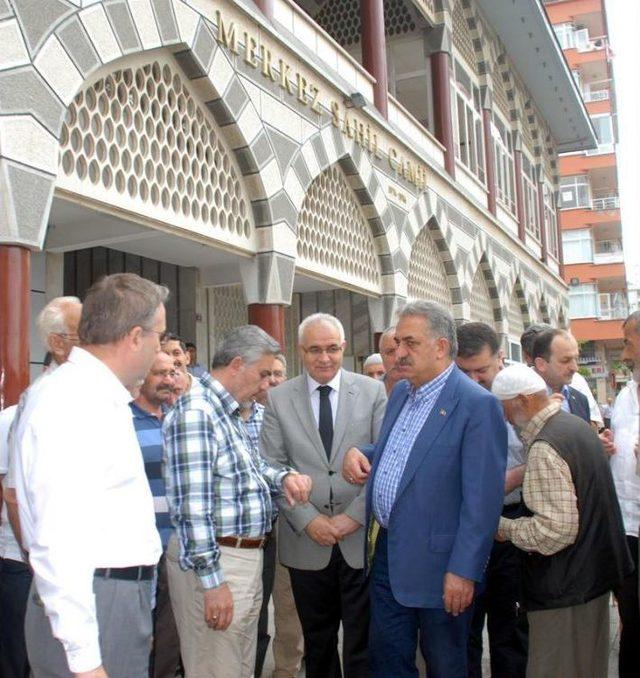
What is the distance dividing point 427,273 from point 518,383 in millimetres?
8177

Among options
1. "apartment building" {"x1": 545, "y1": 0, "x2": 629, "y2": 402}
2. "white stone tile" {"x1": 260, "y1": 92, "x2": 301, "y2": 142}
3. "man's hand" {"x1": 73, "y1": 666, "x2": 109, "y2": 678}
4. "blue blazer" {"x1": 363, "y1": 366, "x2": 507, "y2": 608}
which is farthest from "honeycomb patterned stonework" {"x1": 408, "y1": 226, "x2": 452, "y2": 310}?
"apartment building" {"x1": 545, "y1": 0, "x2": 629, "y2": 402}

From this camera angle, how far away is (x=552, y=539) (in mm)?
2818

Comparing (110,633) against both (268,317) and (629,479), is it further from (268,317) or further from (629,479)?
(268,317)

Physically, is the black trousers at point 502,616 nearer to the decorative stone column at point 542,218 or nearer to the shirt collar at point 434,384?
the shirt collar at point 434,384

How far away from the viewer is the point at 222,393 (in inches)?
Answer: 117

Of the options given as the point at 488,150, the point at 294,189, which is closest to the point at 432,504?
the point at 294,189

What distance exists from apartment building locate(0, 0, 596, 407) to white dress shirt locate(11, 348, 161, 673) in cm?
228

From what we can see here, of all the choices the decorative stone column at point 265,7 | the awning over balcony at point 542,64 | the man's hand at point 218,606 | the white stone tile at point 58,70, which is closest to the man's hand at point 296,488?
the man's hand at point 218,606

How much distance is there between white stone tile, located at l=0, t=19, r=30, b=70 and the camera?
4.05 m

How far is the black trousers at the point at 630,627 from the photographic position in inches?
138

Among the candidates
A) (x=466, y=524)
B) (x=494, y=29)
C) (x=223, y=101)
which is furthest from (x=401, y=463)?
(x=494, y=29)

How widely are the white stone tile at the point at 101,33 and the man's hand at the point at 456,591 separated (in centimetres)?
379

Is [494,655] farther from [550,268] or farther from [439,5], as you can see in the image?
[550,268]

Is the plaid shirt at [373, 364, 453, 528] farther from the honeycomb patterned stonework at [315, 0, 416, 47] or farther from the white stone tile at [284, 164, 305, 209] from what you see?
the honeycomb patterned stonework at [315, 0, 416, 47]
